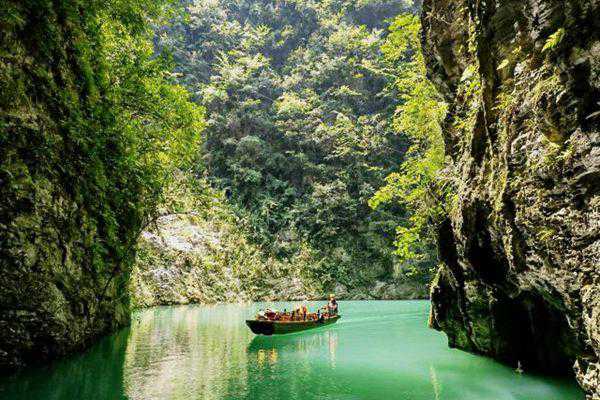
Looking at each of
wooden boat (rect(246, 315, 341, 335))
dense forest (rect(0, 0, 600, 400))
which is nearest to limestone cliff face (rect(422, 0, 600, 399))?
dense forest (rect(0, 0, 600, 400))

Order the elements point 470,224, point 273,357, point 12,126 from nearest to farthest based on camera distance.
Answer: point 12,126 → point 470,224 → point 273,357

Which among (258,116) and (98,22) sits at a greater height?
(258,116)

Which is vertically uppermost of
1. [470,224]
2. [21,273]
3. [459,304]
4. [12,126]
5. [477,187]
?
[12,126]

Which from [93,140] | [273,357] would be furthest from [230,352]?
[93,140]

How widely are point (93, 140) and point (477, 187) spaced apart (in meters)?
10.1

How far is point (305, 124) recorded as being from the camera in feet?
161

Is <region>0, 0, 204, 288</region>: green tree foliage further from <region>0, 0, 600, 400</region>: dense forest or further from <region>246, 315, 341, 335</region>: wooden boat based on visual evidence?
<region>246, 315, 341, 335</region>: wooden boat

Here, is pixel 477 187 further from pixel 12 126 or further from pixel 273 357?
pixel 12 126

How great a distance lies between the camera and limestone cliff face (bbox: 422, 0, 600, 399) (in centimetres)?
550

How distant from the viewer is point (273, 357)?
46.7 ft

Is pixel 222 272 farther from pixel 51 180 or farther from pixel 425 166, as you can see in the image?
pixel 51 180

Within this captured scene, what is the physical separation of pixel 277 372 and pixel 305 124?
39606mm

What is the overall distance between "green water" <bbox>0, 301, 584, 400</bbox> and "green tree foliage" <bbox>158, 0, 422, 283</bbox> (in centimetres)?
2558

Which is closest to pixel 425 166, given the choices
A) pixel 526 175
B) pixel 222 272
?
pixel 526 175
